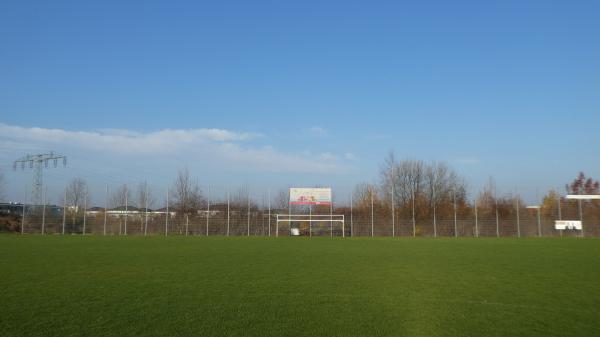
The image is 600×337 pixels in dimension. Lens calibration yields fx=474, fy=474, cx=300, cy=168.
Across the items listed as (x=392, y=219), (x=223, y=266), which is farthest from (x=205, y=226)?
(x=223, y=266)

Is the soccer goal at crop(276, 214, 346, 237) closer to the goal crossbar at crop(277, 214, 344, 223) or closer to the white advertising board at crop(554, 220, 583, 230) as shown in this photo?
the goal crossbar at crop(277, 214, 344, 223)

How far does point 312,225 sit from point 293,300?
30.5 m

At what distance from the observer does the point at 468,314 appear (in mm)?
6750

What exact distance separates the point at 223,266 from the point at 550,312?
7915 millimetres

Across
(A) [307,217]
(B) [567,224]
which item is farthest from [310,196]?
(B) [567,224]

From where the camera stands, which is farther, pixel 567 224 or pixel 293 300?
pixel 567 224

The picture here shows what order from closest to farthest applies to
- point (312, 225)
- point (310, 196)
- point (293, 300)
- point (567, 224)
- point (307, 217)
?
1. point (293, 300)
2. point (567, 224)
3. point (312, 225)
4. point (307, 217)
5. point (310, 196)

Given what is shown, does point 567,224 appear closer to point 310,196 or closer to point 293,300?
point 310,196

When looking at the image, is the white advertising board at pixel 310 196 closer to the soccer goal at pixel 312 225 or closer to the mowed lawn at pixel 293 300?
the soccer goal at pixel 312 225

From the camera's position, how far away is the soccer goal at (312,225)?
37.4 meters

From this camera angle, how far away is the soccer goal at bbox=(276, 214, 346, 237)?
123 ft

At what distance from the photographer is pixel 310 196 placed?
39.4 metres

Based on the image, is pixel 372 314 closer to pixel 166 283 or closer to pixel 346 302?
pixel 346 302

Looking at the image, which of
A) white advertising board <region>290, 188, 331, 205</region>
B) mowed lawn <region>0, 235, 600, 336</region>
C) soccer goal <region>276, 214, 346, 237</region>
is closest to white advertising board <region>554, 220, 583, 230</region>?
soccer goal <region>276, 214, 346, 237</region>
